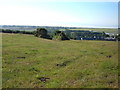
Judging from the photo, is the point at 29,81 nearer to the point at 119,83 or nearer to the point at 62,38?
the point at 119,83

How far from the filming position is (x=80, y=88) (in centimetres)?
1144

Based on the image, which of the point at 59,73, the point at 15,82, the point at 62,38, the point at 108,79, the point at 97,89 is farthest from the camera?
the point at 62,38

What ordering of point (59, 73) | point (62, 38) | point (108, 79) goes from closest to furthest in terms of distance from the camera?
point (108, 79) → point (59, 73) → point (62, 38)

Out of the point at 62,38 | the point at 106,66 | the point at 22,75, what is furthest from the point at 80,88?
the point at 62,38

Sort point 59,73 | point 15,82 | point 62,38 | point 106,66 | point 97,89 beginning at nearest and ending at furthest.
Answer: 1. point 97,89
2. point 15,82
3. point 59,73
4. point 106,66
5. point 62,38

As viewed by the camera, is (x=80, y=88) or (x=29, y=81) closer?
(x=80, y=88)

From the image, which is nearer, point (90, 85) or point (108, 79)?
point (90, 85)

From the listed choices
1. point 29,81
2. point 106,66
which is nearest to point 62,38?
point 106,66

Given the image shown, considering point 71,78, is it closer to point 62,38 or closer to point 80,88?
point 80,88

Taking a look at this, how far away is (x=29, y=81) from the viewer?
12.9 meters

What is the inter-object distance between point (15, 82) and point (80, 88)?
4.49 m

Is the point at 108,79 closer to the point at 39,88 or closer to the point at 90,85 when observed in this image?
the point at 90,85

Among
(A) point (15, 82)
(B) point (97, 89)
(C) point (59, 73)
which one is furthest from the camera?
(C) point (59, 73)

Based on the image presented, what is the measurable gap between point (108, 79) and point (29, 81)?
589cm
